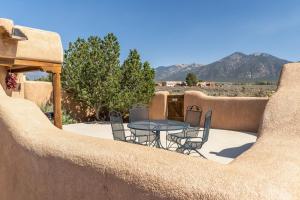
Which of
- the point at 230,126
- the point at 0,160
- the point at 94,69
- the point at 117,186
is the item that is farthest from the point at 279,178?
the point at 94,69

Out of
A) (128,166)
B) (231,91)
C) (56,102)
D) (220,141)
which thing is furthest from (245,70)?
(128,166)

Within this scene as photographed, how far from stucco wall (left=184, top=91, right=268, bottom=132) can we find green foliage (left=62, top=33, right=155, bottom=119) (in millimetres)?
3626

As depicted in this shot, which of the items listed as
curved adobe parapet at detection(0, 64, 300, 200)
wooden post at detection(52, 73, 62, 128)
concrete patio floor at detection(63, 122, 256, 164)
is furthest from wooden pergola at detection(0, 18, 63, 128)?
curved adobe parapet at detection(0, 64, 300, 200)

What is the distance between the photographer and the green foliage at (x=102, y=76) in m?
16.1

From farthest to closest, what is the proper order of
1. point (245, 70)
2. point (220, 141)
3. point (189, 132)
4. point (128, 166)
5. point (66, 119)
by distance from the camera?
point (245, 70) → point (66, 119) → point (220, 141) → point (189, 132) → point (128, 166)

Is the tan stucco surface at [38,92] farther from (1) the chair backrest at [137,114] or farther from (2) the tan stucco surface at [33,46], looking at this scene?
(1) the chair backrest at [137,114]

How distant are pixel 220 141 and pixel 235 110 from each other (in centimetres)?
306

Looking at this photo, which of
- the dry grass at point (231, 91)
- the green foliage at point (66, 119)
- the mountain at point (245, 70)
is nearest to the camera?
the green foliage at point (66, 119)

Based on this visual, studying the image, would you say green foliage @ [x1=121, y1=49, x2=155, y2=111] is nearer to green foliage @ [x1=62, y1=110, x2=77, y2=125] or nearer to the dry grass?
green foliage @ [x1=62, y1=110, x2=77, y2=125]

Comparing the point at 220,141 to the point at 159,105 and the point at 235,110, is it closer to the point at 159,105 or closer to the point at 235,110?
the point at 235,110

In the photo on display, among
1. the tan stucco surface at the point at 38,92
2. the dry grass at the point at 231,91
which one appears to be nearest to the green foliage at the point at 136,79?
the tan stucco surface at the point at 38,92

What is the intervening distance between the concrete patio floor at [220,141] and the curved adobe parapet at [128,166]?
4952 mm

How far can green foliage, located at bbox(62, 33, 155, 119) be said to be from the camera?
16.1m

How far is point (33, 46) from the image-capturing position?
9000mm
